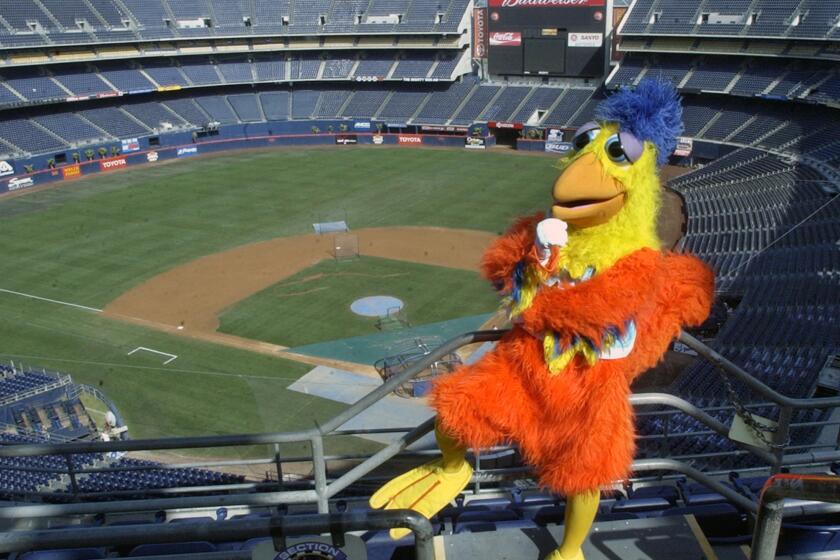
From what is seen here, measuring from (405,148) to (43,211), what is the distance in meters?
22.1

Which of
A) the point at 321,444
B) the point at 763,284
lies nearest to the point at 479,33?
the point at 763,284

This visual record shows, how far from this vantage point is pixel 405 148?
151 feet

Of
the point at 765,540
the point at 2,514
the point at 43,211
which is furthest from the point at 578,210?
the point at 43,211

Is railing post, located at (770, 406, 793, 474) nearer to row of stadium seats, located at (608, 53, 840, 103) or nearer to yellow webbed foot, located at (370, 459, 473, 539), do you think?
yellow webbed foot, located at (370, 459, 473, 539)

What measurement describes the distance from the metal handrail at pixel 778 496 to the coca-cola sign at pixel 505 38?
47.1m

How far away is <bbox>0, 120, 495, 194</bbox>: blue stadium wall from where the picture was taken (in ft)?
135

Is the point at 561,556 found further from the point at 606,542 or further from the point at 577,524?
the point at 606,542

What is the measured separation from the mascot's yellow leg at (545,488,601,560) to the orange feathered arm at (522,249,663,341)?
91 centimetres

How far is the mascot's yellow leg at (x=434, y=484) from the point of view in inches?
174

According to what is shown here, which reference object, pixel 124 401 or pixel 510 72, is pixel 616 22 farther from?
pixel 124 401

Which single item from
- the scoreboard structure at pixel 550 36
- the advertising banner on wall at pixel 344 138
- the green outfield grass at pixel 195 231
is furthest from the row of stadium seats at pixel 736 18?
the advertising banner on wall at pixel 344 138

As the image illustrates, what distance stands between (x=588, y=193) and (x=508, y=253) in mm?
687

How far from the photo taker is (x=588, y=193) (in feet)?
13.9

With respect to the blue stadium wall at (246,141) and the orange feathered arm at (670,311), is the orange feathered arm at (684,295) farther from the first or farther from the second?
the blue stadium wall at (246,141)
